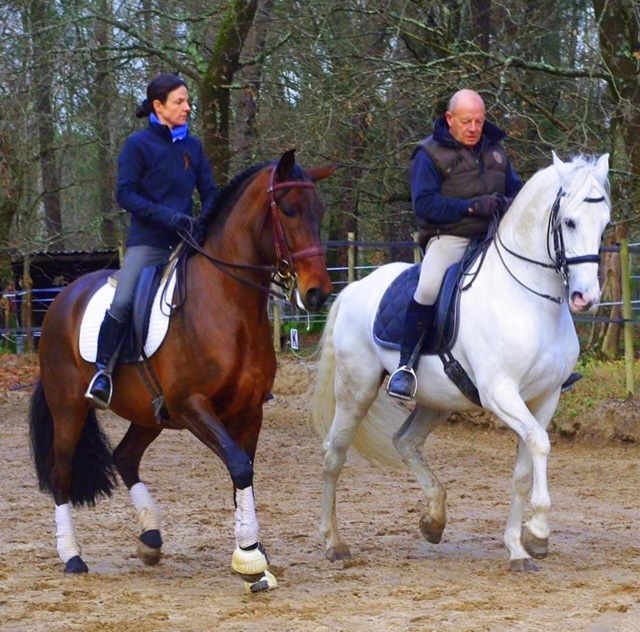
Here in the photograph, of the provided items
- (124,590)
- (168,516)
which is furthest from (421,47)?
(124,590)

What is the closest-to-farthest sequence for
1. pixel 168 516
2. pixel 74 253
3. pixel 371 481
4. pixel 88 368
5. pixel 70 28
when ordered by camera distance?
pixel 88 368
pixel 168 516
pixel 371 481
pixel 70 28
pixel 74 253

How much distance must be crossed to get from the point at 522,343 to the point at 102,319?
7.79 ft

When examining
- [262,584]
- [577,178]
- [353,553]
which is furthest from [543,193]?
[262,584]

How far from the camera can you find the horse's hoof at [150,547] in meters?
6.55

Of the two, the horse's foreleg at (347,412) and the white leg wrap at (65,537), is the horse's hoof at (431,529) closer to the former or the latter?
the horse's foreleg at (347,412)

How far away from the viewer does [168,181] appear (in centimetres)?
650

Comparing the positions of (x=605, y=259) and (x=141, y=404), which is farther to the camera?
(x=605, y=259)

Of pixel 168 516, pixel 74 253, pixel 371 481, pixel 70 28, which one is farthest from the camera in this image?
pixel 74 253

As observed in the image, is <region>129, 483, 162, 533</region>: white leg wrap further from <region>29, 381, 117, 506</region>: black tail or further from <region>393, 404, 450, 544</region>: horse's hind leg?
<region>393, 404, 450, 544</region>: horse's hind leg

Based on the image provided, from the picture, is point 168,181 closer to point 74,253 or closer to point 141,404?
point 141,404

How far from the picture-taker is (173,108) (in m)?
6.47

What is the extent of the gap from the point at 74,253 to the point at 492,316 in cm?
1770

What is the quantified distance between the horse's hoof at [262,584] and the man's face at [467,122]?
8.79ft

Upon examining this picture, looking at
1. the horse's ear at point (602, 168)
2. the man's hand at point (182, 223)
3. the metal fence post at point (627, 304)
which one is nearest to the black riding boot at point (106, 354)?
the man's hand at point (182, 223)
